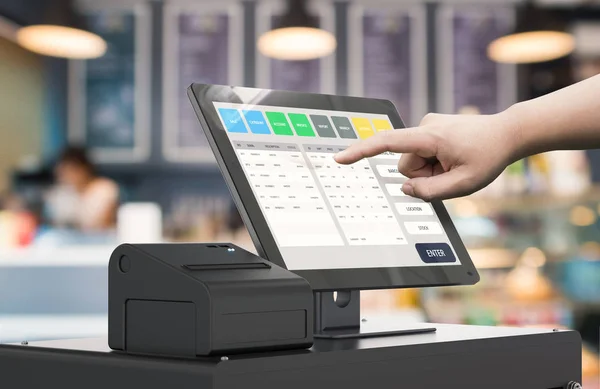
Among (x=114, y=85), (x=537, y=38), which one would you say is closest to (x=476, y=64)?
(x=537, y=38)

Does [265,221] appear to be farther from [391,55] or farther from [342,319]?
[391,55]

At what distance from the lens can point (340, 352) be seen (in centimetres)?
78

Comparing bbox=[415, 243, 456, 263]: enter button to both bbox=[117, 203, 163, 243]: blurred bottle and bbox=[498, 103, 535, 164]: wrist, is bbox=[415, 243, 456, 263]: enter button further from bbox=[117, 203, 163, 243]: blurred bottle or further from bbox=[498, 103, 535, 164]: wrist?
bbox=[117, 203, 163, 243]: blurred bottle

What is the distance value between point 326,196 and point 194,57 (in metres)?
4.43

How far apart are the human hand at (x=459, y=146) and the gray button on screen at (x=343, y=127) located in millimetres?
111

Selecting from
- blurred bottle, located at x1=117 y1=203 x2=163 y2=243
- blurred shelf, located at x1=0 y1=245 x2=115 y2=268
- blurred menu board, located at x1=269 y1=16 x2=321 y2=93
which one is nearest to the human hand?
blurred shelf, located at x1=0 y1=245 x2=115 y2=268

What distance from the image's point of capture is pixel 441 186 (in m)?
0.97

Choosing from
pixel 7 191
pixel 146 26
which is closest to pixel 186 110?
pixel 146 26

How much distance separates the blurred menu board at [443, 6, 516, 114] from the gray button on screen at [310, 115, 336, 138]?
168 inches

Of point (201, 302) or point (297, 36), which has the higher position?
point (297, 36)

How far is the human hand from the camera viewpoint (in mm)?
936

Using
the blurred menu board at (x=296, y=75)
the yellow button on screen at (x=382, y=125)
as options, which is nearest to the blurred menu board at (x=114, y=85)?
the blurred menu board at (x=296, y=75)

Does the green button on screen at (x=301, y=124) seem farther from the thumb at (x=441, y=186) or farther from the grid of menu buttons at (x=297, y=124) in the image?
the thumb at (x=441, y=186)

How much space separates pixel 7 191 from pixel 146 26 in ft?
4.87
